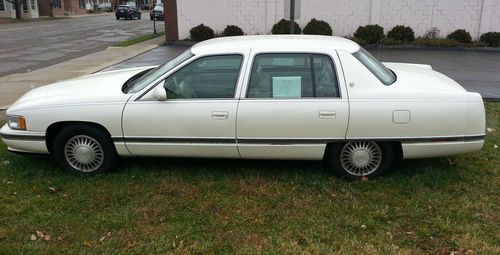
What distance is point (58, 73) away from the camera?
12.3 meters

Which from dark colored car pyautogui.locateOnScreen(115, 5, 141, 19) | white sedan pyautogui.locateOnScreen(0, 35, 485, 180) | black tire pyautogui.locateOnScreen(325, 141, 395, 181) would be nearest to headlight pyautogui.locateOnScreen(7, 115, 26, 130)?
white sedan pyautogui.locateOnScreen(0, 35, 485, 180)

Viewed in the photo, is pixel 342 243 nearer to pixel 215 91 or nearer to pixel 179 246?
pixel 179 246

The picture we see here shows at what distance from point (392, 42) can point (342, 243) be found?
17774mm

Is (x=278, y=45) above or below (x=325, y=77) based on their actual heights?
above

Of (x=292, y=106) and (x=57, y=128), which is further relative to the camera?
(x=57, y=128)

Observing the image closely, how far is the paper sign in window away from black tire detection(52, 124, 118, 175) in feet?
5.77

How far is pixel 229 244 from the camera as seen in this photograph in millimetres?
3588

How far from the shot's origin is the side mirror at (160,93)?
4.44 m

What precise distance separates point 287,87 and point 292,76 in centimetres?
12

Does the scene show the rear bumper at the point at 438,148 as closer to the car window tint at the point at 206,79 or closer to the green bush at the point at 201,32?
the car window tint at the point at 206,79

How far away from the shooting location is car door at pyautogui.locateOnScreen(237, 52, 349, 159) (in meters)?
4.40

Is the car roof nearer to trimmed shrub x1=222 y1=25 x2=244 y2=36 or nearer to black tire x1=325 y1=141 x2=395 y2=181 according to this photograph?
black tire x1=325 y1=141 x2=395 y2=181

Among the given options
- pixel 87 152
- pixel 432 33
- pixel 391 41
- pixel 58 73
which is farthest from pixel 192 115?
pixel 432 33

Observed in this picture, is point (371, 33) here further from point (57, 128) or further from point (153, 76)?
point (57, 128)
